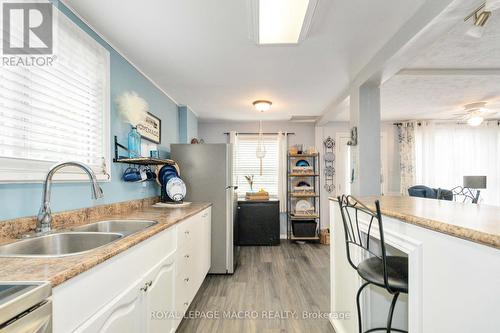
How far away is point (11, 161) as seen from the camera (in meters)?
1.18

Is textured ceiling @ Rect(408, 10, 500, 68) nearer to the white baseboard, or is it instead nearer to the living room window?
the white baseboard

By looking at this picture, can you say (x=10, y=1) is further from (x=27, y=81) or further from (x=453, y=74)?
(x=453, y=74)

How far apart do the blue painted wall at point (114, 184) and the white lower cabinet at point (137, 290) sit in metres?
0.62

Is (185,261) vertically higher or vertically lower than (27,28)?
lower

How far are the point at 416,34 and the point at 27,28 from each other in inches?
88.7

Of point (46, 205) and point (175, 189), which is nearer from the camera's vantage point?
point (46, 205)

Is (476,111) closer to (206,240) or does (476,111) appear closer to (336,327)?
(336,327)

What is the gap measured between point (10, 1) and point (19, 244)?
1.17m

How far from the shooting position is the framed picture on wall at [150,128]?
2430mm

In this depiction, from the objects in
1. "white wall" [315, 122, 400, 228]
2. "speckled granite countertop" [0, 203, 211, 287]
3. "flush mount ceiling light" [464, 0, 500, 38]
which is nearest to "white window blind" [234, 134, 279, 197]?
"white wall" [315, 122, 400, 228]

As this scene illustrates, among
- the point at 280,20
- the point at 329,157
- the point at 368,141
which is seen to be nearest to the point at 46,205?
the point at 280,20

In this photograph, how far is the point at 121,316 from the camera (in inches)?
41.4

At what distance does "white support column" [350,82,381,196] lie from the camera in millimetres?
2543

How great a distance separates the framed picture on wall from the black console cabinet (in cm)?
201
